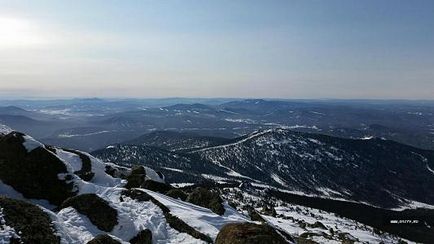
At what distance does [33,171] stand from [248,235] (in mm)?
38343

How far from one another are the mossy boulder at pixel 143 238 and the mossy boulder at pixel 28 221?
1046cm

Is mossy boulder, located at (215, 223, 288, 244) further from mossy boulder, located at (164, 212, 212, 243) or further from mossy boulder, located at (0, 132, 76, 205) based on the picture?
mossy boulder, located at (0, 132, 76, 205)

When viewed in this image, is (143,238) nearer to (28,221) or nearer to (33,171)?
(28,221)

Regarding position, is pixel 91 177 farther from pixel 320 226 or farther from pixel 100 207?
pixel 320 226

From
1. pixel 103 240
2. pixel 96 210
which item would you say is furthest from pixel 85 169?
pixel 103 240

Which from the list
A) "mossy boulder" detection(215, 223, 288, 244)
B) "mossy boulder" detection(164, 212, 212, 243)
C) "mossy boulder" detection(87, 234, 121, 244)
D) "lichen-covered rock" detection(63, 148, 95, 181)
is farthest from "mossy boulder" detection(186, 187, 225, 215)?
"mossy boulder" detection(87, 234, 121, 244)

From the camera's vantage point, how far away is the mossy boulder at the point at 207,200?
6288 centimetres

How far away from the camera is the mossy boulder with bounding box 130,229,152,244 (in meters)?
43.7

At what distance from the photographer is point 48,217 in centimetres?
3622

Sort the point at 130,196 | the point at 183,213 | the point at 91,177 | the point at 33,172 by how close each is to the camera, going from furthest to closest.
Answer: the point at 91,177 < the point at 33,172 < the point at 130,196 < the point at 183,213

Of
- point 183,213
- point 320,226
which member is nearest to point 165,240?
point 183,213

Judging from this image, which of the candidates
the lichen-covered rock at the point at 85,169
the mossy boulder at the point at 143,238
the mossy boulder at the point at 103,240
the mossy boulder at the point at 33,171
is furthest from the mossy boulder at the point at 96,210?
the lichen-covered rock at the point at 85,169

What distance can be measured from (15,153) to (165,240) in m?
29.5

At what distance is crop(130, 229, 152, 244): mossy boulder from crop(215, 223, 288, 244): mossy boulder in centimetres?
1094
